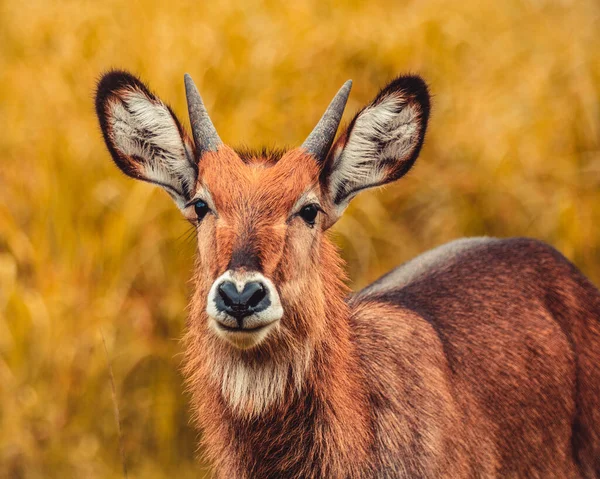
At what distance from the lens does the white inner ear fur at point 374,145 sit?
3359mm

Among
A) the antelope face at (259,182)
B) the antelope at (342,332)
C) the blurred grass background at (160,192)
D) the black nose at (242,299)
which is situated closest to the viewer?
the black nose at (242,299)

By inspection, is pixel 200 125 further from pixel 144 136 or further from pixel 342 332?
pixel 342 332

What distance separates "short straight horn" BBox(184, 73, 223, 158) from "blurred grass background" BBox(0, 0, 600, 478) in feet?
6.61

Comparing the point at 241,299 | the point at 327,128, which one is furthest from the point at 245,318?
the point at 327,128

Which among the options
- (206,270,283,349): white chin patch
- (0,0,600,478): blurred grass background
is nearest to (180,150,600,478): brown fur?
(206,270,283,349): white chin patch

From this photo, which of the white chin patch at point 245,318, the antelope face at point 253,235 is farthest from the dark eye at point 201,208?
the white chin patch at point 245,318

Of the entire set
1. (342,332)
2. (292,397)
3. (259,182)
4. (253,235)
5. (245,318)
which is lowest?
(292,397)

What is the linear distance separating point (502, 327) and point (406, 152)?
837 millimetres

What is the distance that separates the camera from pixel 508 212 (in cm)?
613

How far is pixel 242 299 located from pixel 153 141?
38.2 inches

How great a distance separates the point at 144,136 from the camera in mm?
3508

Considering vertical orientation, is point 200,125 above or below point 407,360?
above

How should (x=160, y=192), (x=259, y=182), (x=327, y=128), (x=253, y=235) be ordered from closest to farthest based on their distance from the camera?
(x=253, y=235), (x=259, y=182), (x=327, y=128), (x=160, y=192)

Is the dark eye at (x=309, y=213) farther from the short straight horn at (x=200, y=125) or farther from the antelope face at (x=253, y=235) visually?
the short straight horn at (x=200, y=125)
